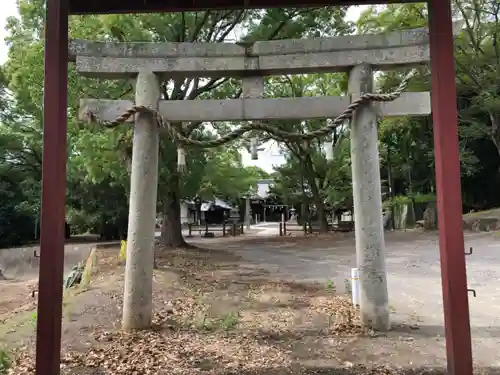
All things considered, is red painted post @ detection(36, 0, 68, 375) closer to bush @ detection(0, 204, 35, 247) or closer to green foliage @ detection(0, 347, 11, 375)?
green foliage @ detection(0, 347, 11, 375)

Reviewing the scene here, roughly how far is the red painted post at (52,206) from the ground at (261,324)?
1401mm

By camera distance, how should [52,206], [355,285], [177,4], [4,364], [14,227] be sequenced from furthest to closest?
[14,227], [355,285], [4,364], [177,4], [52,206]

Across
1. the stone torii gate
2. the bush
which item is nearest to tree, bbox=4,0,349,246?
the stone torii gate

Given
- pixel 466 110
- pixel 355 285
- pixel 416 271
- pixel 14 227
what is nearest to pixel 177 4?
pixel 355 285

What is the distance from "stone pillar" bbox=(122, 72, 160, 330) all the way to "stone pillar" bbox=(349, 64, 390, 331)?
9.85 ft

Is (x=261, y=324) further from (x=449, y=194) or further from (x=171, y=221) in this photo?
(x=171, y=221)

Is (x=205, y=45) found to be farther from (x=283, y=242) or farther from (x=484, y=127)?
(x=484, y=127)

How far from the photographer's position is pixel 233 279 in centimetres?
1070

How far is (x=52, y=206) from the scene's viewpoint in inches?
124

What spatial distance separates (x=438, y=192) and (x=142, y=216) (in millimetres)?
4078

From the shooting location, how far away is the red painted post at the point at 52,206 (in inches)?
121

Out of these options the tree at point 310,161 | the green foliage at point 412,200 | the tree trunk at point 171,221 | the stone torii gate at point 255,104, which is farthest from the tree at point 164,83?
the green foliage at point 412,200

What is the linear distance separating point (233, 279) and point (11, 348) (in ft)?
A: 19.9

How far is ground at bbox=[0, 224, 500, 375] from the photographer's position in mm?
4523
